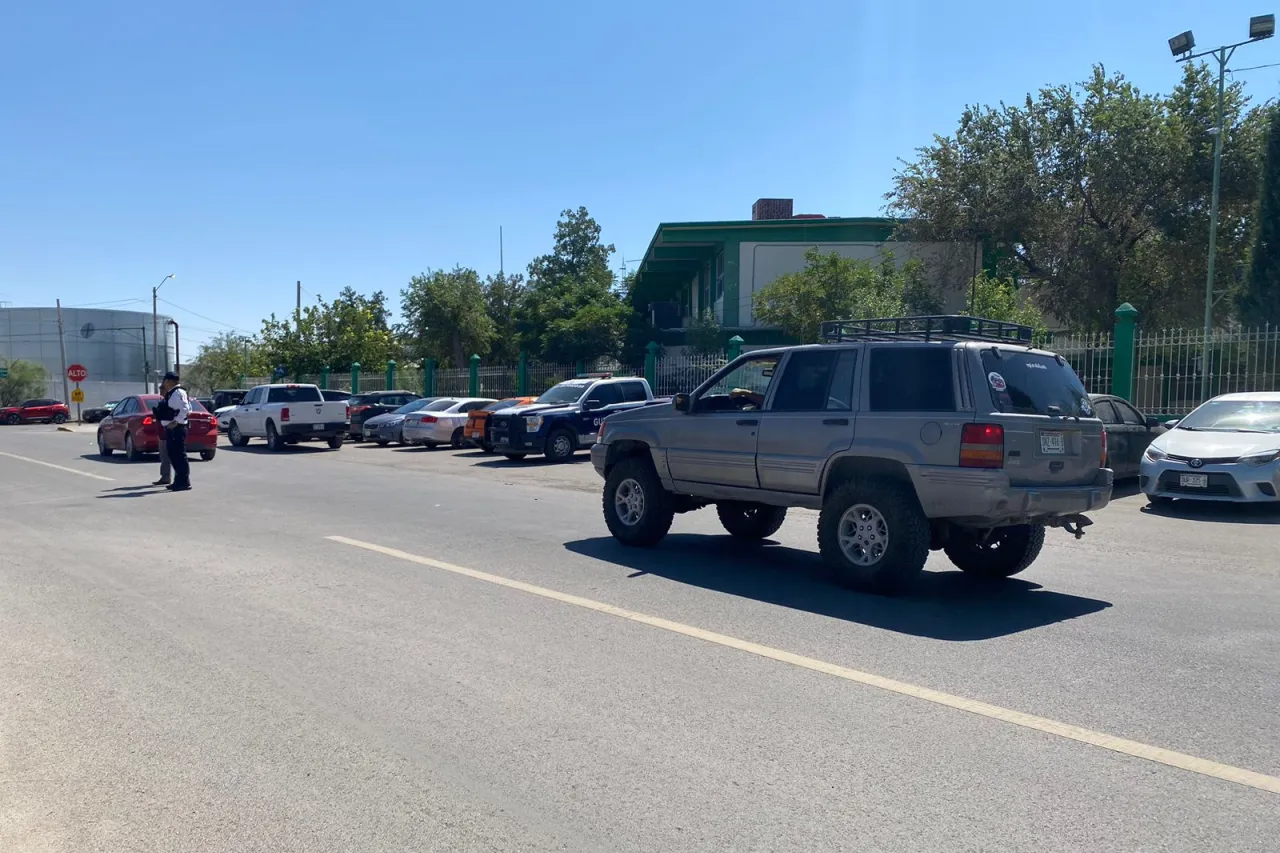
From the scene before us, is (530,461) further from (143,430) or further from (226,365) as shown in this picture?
(226,365)

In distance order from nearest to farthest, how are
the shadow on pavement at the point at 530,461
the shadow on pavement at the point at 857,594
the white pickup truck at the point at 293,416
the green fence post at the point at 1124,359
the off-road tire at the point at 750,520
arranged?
the shadow on pavement at the point at 857,594, the off-road tire at the point at 750,520, the green fence post at the point at 1124,359, the shadow on pavement at the point at 530,461, the white pickup truck at the point at 293,416

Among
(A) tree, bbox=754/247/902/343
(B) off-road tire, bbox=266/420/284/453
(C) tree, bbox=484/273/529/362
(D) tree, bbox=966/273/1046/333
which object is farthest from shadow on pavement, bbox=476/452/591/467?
(C) tree, bbox=484/273/529/362

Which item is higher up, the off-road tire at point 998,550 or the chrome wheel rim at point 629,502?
the chrome wheel rim at point 629,502

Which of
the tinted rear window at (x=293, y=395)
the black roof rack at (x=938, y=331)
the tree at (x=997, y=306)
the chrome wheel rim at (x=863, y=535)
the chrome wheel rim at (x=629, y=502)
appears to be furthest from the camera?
the tinted rear window at (x=293, y=395)

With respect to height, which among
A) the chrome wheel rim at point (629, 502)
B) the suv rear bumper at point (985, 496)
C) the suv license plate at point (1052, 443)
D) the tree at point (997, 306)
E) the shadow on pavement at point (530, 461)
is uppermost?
the tree at point (997, 306)

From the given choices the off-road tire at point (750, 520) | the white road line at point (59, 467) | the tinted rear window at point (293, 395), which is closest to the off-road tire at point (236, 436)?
the tinted rear window at point (293, 395)

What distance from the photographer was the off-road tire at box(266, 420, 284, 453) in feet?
88.3

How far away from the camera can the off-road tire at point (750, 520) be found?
1045 centimetres

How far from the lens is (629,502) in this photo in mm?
10148

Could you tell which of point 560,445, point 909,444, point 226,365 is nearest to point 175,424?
point 560,445

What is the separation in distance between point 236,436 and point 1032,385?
25.7 meters

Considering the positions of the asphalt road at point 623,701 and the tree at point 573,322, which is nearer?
the asphalt road at point 623,701

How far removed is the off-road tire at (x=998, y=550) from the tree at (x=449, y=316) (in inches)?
1797

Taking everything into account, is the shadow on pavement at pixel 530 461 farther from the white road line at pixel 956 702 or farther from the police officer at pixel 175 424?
the white road line at pixel 956 702
